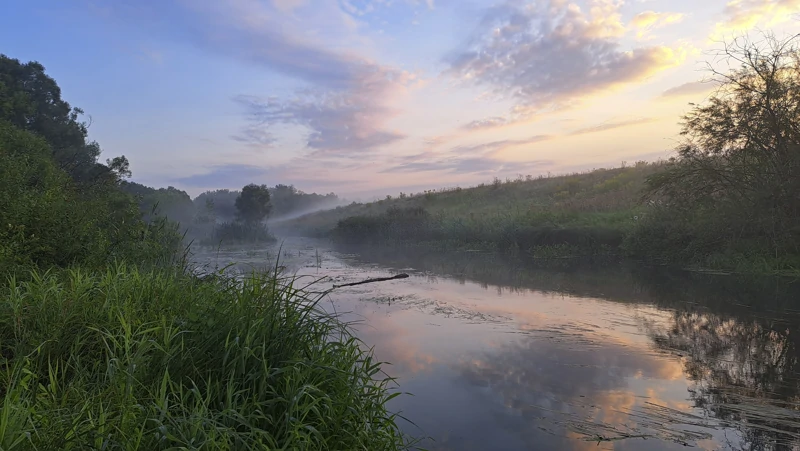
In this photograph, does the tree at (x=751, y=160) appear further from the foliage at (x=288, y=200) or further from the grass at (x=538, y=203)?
the foliage at (x=288, y=200)

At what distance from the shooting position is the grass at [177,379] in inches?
94.6

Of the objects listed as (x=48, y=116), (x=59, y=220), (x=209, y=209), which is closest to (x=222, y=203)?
(x=209, y=209)

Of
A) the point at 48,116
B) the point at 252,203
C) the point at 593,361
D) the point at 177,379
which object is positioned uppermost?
the point at 48,116

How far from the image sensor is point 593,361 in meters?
5.85

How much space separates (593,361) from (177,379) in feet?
16.8

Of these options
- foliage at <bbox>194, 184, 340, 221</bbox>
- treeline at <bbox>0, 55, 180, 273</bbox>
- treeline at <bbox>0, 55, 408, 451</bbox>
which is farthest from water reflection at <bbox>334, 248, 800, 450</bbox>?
foliage at <bbox>194, 184, 340, 221</bbox>

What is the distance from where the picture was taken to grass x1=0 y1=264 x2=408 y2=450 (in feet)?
7.88

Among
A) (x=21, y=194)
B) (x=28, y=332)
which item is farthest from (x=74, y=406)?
(x=21, y=194)

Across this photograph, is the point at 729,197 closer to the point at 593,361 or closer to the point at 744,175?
the point at 744,175

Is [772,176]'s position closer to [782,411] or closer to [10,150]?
[782,411]

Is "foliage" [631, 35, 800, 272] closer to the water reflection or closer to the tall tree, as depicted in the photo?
the water reflection

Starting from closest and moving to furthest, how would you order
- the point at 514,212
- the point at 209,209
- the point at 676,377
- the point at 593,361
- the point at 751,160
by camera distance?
the point at 676,377 → the point at 593,361 → the point at 751,160 → the point at 514,212 → the point at 209,209

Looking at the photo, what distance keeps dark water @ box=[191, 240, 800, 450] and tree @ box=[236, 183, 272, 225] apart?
29419mm

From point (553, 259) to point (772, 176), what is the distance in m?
7.34
